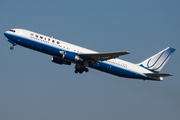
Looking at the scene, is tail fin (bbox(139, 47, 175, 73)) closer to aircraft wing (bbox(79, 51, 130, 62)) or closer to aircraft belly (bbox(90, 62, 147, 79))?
aircraft belly (bbox(90, 62, 147, 79))

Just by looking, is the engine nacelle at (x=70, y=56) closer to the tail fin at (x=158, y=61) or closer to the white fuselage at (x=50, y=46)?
the white fuselage at (x=50, y=46)

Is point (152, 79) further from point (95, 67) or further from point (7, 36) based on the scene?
point (7, 36)

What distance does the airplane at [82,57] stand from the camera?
6003 centimetres

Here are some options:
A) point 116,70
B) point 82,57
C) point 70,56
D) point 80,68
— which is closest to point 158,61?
point 116,70

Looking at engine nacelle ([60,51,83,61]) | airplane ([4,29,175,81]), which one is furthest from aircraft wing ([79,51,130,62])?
engine nacelle ([60,51,83,61])

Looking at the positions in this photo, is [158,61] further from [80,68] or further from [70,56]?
[70,56]

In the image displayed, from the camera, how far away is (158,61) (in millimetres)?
71438

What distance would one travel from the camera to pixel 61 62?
219ft

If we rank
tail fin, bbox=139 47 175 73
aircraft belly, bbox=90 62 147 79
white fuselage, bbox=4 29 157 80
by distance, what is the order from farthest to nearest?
tail fin, bbox=139 47 175 73 < aircraft belly, bbox=90 62 147 79 < white fuselage, bbox=4 29 157 80

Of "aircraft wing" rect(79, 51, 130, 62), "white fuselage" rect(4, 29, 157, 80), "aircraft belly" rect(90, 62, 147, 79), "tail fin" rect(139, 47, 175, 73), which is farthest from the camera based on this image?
"tail fin" rect(139, 47, 175, 73)

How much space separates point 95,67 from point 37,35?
13433mm

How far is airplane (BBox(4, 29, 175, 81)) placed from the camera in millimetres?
60031

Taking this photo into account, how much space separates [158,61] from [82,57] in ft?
64.8

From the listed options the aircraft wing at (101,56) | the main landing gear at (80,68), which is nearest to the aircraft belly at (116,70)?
the aircraft wing at (101,56)
